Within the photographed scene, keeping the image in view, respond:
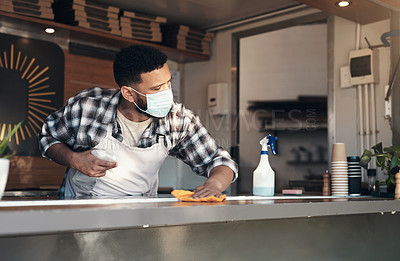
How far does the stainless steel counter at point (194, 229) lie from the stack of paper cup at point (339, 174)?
22cm

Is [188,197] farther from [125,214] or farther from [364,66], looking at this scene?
[364,66]

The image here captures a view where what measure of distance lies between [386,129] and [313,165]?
9.96 feet

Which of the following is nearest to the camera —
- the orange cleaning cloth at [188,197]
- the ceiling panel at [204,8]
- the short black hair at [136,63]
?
the orange cleaning cloth at [188,197]

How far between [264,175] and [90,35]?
267cm

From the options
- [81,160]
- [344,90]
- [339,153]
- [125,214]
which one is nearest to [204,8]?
[344,90]

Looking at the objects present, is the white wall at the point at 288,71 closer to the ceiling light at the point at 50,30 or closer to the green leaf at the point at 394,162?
the ceiling light at the point at 50,30

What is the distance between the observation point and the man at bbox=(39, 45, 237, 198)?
81.4 inches

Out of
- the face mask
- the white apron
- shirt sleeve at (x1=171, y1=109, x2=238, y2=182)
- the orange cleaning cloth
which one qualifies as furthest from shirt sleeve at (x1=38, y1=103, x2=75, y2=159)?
the orange cleaning cloth

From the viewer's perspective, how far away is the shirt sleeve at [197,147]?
6.99 feet

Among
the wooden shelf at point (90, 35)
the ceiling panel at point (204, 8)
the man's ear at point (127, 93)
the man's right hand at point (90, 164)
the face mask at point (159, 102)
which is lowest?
the man's right hand at point (90, 164)

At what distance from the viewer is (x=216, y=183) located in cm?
178

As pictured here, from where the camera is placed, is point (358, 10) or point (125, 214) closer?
point (125, 214)

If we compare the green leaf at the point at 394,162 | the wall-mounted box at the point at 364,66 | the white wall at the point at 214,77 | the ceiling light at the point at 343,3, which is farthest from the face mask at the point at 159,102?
the white wall at the point at 214,77

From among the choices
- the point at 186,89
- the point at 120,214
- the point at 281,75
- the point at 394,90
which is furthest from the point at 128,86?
the point at 281,75
